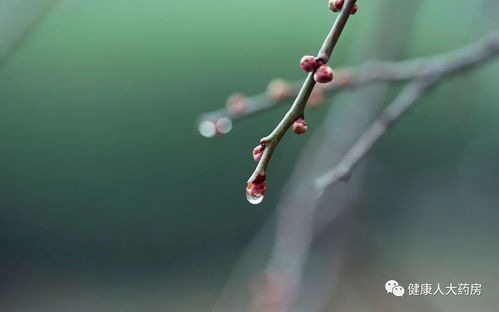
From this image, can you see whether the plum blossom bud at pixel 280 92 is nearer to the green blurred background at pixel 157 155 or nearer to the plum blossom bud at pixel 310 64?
the plum blossom bud at pixel 310 64

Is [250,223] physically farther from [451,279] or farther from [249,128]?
[451,279]

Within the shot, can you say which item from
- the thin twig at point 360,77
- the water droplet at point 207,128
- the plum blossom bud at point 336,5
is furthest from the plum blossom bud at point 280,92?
the plum blossom bud at point 336,5

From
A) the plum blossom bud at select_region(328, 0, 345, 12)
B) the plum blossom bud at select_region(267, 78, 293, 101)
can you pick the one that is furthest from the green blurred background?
the plum blossom bud at select_region(328, 0, 345, 12)

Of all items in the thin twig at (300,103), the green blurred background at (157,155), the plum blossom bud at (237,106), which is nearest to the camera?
the thin twig at (300,103)

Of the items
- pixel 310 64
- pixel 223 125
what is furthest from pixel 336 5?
pixel 223 125

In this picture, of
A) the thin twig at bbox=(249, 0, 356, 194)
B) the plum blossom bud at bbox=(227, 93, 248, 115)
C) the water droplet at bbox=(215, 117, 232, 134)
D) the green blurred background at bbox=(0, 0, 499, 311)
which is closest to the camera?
the thin twig at bbox=(249, 0, 356, 194)

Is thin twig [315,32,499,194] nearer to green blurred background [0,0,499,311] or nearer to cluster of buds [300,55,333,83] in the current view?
cluster of buds [300,55,333,83]

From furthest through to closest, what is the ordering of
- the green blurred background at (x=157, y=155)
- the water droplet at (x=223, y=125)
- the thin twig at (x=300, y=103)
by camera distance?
1. the green blurred background at (x=157, y=155)
2. the water droplet at (x=223, y=125)
3. the thin twig at (x=300, y=103)
